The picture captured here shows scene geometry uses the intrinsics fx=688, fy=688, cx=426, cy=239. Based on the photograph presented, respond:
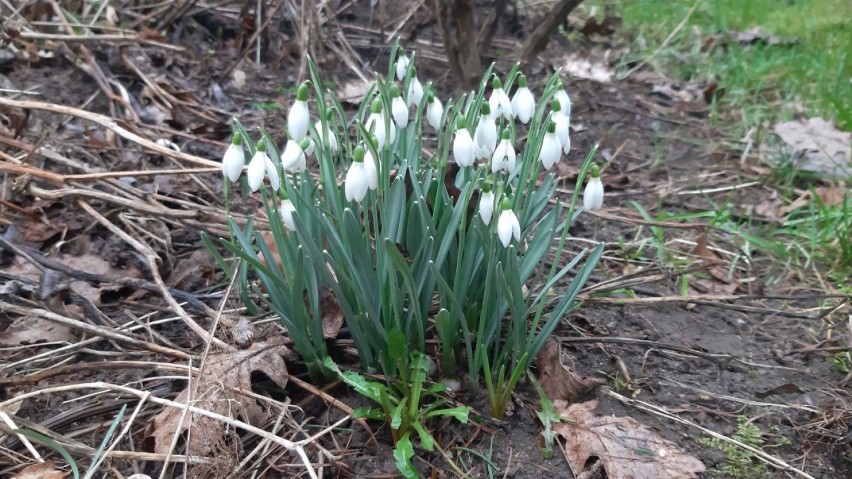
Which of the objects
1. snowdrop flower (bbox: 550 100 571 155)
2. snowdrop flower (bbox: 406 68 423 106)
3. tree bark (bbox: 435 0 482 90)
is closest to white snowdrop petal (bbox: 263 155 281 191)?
snowdrop flower (bbox: 406 68 423 106)

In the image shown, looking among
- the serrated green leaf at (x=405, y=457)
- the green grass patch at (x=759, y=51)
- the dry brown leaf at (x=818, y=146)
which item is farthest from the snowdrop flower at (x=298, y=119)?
the green grass patch at (x=759, y=51)

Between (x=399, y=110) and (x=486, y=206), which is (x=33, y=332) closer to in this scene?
(x=399, y=110)

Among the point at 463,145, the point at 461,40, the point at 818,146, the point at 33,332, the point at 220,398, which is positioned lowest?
the point at 33,332

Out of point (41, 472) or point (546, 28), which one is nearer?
point (41, 472)

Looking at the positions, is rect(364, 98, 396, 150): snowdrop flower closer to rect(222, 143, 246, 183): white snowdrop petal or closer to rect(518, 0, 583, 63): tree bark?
rect(222, 143, 246, 183): white snowdrop petal

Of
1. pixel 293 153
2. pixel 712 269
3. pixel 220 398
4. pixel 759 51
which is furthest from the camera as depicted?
pixel 759 51

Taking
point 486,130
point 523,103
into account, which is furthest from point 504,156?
point 523,103
